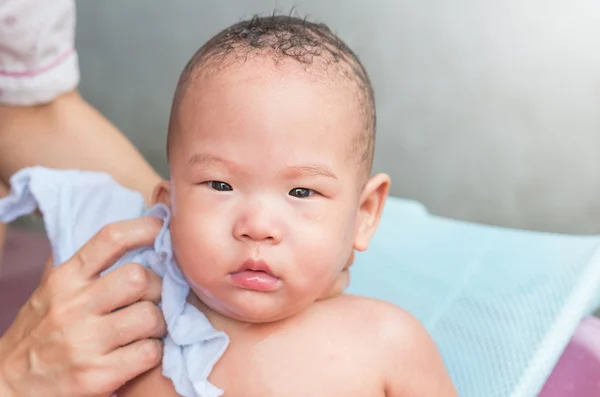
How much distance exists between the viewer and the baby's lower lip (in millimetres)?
766

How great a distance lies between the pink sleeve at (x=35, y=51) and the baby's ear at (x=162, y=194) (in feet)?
1.20

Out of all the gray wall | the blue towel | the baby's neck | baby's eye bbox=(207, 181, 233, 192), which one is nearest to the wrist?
the baby's neck

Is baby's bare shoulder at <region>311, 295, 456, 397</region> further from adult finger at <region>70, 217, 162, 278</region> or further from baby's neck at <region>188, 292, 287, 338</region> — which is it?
adult finger at <region>70, 217, 162, 278</region>

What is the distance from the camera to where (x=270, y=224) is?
755 mm

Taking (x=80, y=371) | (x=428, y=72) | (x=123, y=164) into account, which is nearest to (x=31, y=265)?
(x=123, y=164)

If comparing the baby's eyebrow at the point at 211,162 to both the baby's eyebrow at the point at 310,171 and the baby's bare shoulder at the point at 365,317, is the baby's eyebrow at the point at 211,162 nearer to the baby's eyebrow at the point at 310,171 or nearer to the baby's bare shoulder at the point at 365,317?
the baby's eyebrow at the point at 310,171

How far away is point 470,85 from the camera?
5.51 ft

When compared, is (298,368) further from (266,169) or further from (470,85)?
(470,85)

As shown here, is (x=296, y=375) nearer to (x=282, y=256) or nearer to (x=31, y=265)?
(x=282, y=256)

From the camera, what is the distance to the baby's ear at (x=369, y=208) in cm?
88

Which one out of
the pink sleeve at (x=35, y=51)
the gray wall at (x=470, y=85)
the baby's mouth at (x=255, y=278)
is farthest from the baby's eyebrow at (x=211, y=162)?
the gray wall at (x=470, y=85)

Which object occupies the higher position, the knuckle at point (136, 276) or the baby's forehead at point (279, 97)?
the baby's forehead at point (279, 97)

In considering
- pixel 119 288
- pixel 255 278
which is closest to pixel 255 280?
pixel 255 278

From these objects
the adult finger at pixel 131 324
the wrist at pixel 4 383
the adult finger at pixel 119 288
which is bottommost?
the wrist at pixel 4 383
